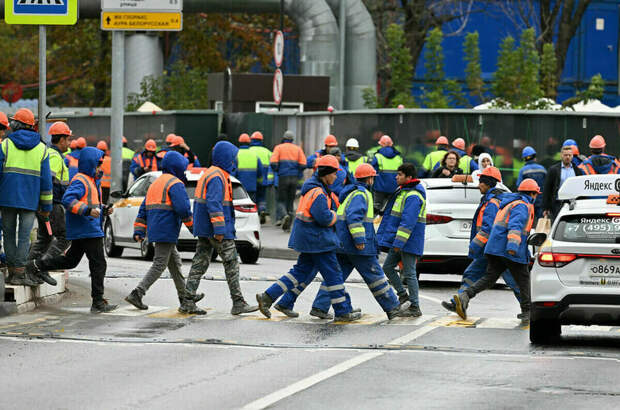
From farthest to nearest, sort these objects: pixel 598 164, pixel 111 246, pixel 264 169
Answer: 1. pixel 264 169
2. pixel 111 246
3. pixel 598 164

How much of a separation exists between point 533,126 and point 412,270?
1246cm

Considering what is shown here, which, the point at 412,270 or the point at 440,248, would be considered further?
the point at 440,248

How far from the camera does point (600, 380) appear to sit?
10.8 meters

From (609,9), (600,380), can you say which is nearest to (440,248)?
(600,380)

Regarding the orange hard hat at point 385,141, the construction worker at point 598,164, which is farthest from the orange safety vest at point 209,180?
the orange hard hat at point 385,141

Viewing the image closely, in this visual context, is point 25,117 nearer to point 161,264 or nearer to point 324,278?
point 161,264

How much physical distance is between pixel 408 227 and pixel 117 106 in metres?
10.0

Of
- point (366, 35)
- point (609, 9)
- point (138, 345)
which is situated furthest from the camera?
point (609, 9)

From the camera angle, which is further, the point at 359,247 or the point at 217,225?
the point at 217,225

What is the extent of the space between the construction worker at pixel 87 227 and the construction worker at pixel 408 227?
291cm

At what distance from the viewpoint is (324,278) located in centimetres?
1445

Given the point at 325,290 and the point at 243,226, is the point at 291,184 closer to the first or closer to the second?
the point at 243,226

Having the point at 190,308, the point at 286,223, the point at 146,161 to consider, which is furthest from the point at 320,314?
the point at 286,223

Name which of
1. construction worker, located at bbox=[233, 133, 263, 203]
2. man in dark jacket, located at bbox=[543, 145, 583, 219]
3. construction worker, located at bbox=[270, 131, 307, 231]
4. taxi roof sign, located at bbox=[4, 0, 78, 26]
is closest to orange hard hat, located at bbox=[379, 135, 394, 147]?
construction worker, located at bbox=[270, 131, 307, 231]
